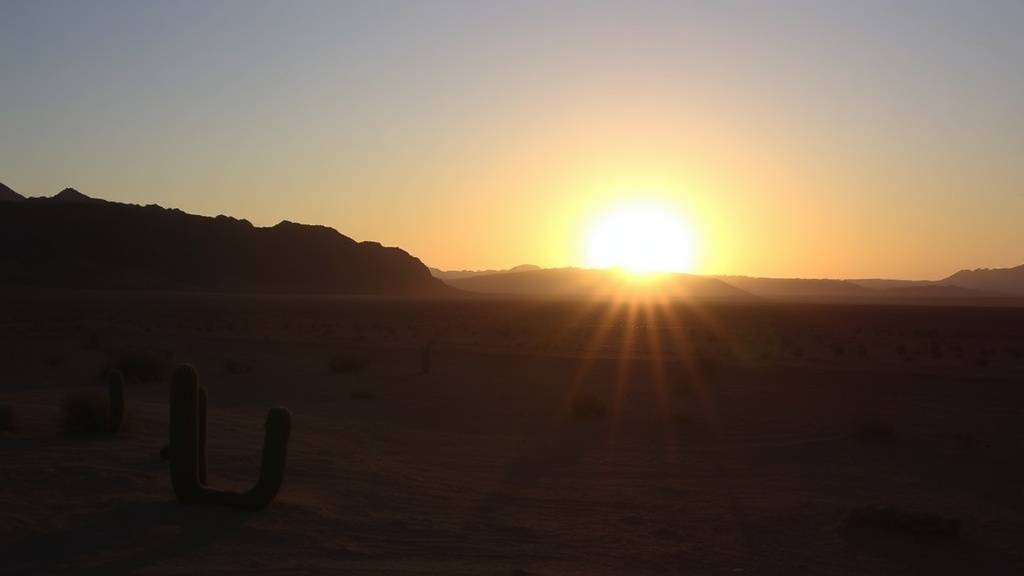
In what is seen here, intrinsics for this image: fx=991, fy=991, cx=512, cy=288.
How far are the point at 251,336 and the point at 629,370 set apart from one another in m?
26.7

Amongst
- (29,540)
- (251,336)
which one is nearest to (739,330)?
(251,336)

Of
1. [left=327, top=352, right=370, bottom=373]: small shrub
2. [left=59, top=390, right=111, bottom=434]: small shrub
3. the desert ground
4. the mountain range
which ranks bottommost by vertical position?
the desert ground

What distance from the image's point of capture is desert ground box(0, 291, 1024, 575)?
11.4 meters

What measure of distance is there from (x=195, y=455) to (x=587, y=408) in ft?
40.0

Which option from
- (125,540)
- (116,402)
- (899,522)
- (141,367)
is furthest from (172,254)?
(899,522)

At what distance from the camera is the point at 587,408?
76.2 feet

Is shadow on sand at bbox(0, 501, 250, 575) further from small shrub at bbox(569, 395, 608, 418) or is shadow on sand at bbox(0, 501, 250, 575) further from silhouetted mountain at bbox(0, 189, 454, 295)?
silhouetted mountain at bbox(0, 189, 454, 295)

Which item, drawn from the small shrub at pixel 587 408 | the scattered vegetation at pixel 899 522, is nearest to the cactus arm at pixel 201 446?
the scattered vegetation at pixel 899 522

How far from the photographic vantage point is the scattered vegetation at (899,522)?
12586 millimetres

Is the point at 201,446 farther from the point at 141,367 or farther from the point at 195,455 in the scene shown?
the point at 141,367

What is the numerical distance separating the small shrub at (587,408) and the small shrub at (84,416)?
34.3 ft

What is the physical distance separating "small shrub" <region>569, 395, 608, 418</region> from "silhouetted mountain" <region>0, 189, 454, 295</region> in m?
134

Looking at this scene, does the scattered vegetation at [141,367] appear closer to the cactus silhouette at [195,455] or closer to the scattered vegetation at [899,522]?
the cactus silhouette at [195,455]

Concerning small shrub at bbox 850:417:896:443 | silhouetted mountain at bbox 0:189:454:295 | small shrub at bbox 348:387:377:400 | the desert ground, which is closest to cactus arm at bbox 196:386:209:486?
the desert ground
